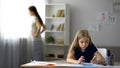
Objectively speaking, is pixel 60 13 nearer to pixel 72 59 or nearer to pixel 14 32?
pixel 14 32

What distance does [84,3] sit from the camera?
6.91m

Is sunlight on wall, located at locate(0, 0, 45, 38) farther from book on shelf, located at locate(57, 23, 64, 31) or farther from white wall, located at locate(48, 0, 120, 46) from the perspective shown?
white wall, located at locate(48, 0, 120, 46)

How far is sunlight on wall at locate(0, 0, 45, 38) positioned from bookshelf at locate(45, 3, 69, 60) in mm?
501

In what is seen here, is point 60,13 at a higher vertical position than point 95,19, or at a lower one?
higher

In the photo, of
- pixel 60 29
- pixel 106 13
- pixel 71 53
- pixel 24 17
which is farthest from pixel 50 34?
pixel 71 53

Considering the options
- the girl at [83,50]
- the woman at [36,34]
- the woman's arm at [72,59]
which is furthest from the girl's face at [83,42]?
the woman at [36,34]

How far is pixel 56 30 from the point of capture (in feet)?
22.4

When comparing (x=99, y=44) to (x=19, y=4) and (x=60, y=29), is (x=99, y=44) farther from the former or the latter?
(x=19, y=4)

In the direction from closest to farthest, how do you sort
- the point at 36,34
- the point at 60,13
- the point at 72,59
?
the point at 72,59, the point at 36,34, the point at 60,13

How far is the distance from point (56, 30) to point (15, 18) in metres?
1.24

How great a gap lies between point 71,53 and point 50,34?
3.22 metres

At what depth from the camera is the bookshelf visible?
6.76 metres

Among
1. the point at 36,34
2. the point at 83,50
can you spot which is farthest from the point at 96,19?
the point at 83,50

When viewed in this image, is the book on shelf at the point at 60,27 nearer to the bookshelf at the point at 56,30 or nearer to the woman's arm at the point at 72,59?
the bookshelf at the point at 56,30
